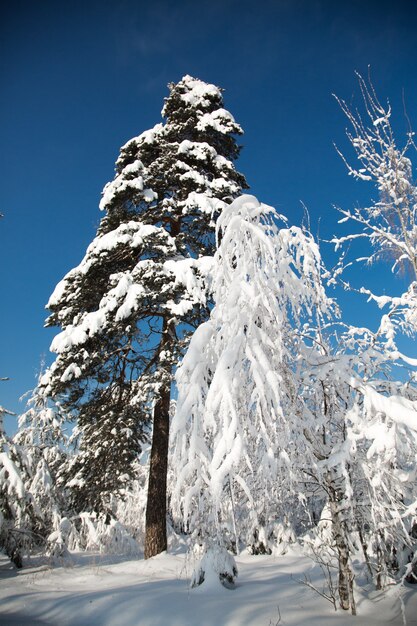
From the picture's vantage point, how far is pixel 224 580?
5.58m

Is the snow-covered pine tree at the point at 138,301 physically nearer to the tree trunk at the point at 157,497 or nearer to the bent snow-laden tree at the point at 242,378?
the tree trunk at the point at 157,497

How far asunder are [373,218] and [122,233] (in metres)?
5.72

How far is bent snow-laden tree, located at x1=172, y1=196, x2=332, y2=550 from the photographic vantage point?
10.6 ft

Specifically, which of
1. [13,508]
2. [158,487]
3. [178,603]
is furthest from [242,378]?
[13,508]

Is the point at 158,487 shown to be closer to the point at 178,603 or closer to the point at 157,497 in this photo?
the point at 157,497

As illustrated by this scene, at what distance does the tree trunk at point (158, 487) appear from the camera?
8016 millimetres

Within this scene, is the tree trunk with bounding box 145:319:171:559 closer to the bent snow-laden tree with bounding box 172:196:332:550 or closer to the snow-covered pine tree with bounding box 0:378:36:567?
the snow-covered pine tree with bounding box 0:378:36:567

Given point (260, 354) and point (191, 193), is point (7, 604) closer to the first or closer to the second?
point (260, 354)

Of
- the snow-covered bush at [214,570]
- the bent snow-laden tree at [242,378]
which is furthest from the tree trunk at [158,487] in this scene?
the bent snow-laden tree at [242,378]

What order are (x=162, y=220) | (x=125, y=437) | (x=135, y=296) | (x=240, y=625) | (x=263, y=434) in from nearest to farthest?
(x=263, y=434), (x=240, y=625), (x=135, y=296), (x=125, y=437), (x=162, y=220)

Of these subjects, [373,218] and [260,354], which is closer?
[260,354]

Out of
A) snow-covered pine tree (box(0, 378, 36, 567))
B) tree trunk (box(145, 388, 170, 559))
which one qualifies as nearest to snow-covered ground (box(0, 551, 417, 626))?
tree trunk (box(145, 388, 170, 559))

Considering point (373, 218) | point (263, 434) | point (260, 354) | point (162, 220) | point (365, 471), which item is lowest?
point (365, 471)

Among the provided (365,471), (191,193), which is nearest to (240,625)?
(365,471)
